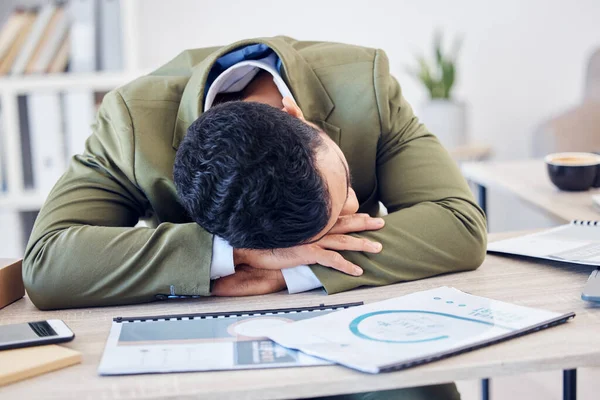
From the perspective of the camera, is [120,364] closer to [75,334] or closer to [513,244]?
[75,334]

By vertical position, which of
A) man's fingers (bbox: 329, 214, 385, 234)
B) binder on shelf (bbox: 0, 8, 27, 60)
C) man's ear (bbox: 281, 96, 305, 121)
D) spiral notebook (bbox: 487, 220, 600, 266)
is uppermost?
man's ear (bbox: 281, 96, 305, 121)

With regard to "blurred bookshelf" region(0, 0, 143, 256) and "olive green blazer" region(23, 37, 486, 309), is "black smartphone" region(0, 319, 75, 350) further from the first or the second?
"blurred bookshelf" region(0, 0, 143, 256)

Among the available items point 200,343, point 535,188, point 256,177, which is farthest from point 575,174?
point 200,343

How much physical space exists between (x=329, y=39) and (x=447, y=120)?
2.08 ft

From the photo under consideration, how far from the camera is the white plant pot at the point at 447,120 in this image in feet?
9.98

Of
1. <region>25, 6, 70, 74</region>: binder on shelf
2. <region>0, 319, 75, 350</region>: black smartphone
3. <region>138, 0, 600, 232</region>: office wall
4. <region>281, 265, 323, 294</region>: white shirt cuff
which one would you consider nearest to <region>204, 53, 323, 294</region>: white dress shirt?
<region>281, 265, 323, 294</region>: white shirt cuff

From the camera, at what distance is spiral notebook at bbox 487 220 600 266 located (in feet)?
3.75

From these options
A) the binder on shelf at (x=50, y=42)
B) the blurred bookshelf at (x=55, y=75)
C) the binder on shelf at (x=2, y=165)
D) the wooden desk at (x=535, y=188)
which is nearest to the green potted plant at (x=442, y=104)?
the wooden desk at (x=535, y=188)

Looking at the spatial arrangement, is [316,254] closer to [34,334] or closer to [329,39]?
[34,334]

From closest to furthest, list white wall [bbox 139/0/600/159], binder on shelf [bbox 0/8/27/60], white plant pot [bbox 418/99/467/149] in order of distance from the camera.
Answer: binder on shelf [bbox 0/8/27/60] → white plant pot [bbox 418/99/467/149] → white wall [bbox 139/0/600/159]

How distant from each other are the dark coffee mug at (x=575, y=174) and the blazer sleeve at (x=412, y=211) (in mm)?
407

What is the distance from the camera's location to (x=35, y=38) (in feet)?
9.14

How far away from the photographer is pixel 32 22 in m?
2.82

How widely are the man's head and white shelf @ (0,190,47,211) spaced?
2.01 meters
